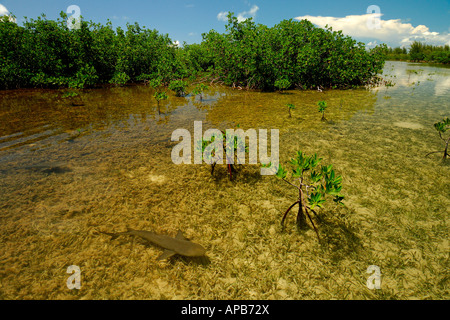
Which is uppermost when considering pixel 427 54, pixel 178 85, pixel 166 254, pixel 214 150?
pixel 427 54

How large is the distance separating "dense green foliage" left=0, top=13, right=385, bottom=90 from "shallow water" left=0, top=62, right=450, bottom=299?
8.83 metres

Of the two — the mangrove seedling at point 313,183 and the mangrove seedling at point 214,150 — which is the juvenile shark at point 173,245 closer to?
the mangrove seedling at point 313,183

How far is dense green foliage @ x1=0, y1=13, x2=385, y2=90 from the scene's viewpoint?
1380 cm

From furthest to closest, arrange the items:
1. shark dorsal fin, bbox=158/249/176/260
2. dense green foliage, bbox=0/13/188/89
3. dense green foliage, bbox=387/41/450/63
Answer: dense green foliage, bbox=387/41/450/63, dense green foliage, bbox=0/13/188/89, shark dorsal fin, bbox=158/249/176/260

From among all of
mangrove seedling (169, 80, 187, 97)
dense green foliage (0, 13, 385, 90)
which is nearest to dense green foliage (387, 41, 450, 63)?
dense green foliage (0, 13, 385, 90)

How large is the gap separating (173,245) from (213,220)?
770 millimetres

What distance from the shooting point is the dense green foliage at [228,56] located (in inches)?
543

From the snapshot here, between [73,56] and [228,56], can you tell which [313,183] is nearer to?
[228,56]

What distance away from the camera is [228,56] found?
15.5 meters

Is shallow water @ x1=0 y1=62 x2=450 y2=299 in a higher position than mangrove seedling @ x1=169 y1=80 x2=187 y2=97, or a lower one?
lower

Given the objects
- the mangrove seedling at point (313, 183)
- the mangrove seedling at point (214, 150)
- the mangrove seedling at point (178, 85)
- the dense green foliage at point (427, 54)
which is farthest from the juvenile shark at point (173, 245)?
the dense green foliage at point (427, 54)

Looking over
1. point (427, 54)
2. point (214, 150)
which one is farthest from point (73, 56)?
point (427, 54)

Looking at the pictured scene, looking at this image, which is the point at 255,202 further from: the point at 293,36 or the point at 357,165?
the point at 293,36

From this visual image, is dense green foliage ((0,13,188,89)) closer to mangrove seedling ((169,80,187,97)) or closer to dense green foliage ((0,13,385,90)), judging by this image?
dense green foliage ((0,13,385,90))
